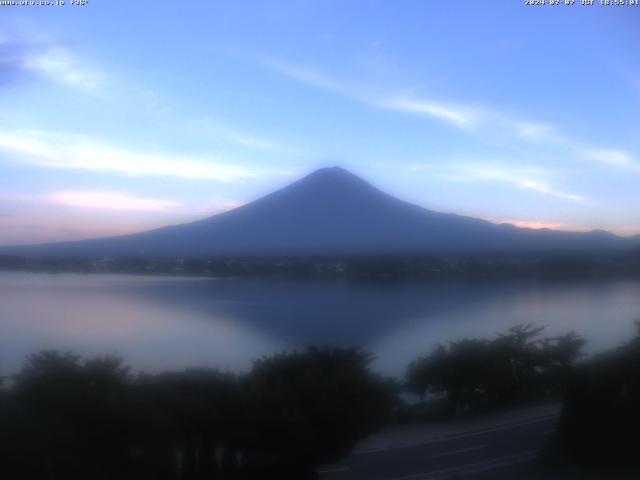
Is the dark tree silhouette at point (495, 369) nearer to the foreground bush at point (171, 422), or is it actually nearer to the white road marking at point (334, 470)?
the foreground bush at point (171, 422)

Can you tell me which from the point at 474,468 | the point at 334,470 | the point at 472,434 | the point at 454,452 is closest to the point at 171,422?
the point at 334,470

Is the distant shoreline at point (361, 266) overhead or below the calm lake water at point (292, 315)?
overhead

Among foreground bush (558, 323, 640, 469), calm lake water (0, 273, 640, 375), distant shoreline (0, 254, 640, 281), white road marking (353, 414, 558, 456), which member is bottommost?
white road marking (353, 414, 558, 456)

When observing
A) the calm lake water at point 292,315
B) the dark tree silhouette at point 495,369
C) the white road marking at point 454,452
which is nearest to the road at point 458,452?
the white road marking at point 454,452

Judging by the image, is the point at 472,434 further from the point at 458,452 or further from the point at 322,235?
the point at 322,235

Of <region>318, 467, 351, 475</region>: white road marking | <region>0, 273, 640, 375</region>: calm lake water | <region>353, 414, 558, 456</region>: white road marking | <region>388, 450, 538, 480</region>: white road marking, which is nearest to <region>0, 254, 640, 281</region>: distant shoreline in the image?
<region>0, 273, 640, 375</region>: calm lake water

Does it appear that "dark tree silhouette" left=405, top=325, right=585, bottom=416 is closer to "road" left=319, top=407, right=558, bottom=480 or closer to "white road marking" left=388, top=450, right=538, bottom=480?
"road" left=319, top=407, right=558, bottom=480
